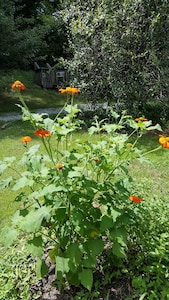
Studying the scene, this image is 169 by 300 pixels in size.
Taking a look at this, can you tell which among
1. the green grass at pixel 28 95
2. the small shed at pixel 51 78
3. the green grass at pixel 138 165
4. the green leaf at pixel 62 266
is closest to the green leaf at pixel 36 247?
the green leaf at pixel 62 266

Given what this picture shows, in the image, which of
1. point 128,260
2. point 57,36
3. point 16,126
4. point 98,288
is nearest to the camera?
point 98,288

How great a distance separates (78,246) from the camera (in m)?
1.75

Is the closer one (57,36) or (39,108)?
(39,108)

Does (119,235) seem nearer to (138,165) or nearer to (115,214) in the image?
(115,214)

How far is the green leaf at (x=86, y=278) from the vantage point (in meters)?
1.70

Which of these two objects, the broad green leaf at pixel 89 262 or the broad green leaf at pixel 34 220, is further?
the broad green leaf at pixel 89 262

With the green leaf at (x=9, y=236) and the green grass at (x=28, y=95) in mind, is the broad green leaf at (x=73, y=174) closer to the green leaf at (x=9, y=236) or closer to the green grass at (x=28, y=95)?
the green leaf at (x=9, y=236)

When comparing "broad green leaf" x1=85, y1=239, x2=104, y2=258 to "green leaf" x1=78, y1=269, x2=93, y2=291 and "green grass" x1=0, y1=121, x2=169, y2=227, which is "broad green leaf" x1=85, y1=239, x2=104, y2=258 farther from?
"green grass" x1=0, y1=121, x2=169, y2=227

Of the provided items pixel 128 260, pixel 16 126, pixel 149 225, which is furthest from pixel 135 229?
pixel 16 126

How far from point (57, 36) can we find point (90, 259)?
12.5 metres

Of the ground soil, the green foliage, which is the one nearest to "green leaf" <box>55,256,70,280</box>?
the ground soil

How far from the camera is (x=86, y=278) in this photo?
171 centimetres

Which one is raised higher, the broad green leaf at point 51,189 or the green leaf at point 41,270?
the broad green leaf at point 51,189

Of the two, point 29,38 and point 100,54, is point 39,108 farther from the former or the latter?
point 100,54
